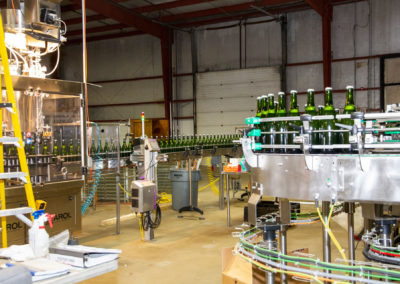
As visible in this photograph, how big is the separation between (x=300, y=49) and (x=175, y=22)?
4053 millimetres

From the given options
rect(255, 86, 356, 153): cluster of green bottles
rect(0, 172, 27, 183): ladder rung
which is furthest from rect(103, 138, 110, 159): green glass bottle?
rect(0, 172, 27, 183): ladder rung

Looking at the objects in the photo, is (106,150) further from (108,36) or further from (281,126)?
(108,36)

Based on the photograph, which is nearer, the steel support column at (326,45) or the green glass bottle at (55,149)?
the green glass bottle at (55,149)

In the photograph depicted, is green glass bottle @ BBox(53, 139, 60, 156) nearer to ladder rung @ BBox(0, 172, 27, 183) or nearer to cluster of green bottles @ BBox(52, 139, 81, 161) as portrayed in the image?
cluster of green bottles @ BBox(52, 139, 81, 161)

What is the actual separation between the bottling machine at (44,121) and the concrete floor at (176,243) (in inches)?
29.5

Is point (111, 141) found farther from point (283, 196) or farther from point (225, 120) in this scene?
point (225, 120)

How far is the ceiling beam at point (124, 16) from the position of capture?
10.4m

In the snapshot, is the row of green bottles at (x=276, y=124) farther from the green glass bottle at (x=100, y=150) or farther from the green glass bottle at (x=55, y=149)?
the green glass bottle at (x=100, y=150)

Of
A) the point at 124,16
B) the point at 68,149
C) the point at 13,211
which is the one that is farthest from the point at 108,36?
the point at 13,211

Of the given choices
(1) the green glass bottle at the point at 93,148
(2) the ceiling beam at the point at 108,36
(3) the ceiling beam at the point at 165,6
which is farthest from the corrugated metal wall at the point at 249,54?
(1) the green glass bottle at the point at 93,148

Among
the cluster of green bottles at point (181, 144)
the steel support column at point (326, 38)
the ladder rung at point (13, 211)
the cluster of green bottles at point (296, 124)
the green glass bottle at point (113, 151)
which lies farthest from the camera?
the steel support column at point (326, 38)

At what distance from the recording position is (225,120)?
1303 centimetres

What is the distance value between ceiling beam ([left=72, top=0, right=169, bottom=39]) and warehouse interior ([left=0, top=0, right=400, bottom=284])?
0.05 meters

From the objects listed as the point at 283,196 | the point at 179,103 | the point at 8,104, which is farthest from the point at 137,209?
the point at 179,103
